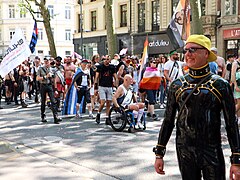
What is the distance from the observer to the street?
231 inches

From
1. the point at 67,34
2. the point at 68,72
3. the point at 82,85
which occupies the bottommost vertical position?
the point at 82,85

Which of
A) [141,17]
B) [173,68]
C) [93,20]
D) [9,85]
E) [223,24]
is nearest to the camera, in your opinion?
[173,68]

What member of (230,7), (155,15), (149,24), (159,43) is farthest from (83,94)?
(149,24)

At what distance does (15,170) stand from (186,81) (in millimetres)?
3685

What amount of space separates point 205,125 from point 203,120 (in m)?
0.04

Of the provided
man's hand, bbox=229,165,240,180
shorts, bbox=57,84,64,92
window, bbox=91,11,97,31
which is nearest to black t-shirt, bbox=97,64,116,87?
shorts, bbox=57,84,64,92

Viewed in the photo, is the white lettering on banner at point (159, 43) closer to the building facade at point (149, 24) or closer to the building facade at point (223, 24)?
the building facade at point (149, 24)

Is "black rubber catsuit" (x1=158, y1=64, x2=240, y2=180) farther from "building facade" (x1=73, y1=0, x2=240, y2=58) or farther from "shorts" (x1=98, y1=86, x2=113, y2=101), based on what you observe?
"building facade" (x1=73, y1=0, x2=240, y2=58)

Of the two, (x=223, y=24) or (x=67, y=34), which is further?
(x=67, y=34)

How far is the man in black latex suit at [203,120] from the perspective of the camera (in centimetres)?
308

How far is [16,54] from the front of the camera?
434 inches

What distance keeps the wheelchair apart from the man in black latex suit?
228 inches

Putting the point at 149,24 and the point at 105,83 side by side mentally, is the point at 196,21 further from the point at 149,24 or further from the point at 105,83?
the point at 149,24

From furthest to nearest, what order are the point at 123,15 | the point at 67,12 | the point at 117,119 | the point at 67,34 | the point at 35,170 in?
the point at 67,12 → the point at 67,34 → the point at 123,15 → the point at 117,119 → the point at 35,170
